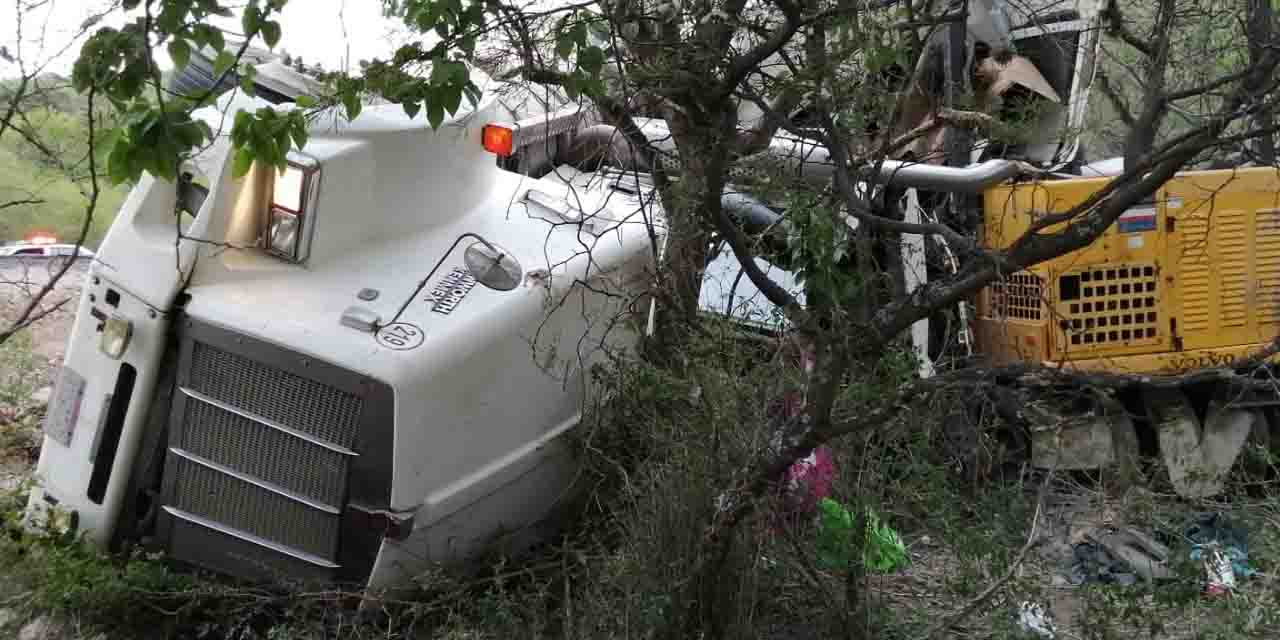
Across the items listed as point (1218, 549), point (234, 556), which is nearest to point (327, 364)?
point (234, 556)

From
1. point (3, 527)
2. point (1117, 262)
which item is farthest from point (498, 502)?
point (1117, 262)

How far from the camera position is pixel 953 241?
2920mm

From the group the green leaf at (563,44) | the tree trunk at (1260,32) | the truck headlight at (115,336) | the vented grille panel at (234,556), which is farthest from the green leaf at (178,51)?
the tree trunk at (1260,32)

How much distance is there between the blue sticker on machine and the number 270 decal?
129 inches

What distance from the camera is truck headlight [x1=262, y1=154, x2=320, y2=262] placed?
3951 mm

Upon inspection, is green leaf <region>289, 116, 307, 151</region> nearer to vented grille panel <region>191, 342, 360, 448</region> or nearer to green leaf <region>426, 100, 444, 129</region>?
green leaf <region>426, 100, 444, 129</region>

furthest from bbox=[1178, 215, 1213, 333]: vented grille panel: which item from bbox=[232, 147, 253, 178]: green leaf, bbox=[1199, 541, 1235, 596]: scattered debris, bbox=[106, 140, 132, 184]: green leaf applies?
bbox=[106, 140, 132, 184]: green leaf

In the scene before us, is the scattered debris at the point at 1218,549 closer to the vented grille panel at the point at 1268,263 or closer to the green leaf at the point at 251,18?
the vented grille panel at the point at 1268,263

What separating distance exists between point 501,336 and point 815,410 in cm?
131

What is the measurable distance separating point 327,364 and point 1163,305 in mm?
3754

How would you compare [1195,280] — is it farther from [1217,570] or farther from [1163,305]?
[1217,570]

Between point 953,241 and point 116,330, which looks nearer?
point 953,241

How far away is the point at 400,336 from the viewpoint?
3809 millimetres

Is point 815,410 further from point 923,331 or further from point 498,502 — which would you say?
point 923,331
